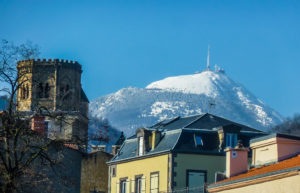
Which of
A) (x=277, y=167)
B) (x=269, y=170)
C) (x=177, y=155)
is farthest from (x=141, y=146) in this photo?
(x=269, y=170)

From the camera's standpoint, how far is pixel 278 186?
125ft

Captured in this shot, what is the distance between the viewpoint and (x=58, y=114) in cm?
3891

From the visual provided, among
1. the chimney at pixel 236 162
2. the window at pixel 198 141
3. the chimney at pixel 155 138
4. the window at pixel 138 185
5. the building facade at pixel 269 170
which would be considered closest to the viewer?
the building facade at pixel 269 170

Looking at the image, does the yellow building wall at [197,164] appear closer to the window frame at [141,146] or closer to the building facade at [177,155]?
the building facade at [177,155]

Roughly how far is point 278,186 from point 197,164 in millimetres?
21997

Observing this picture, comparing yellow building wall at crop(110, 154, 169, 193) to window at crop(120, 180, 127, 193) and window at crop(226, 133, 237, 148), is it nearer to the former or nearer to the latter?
window at crop(120, 180, 127, 193)

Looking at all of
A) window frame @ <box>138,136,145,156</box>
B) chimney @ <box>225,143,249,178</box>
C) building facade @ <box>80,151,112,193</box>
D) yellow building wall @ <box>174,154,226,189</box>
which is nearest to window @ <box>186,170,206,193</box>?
yellow building wall @ <box>174,154,226,189</box>

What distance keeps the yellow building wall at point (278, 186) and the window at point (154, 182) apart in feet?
66.7

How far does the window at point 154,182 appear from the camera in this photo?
200ft

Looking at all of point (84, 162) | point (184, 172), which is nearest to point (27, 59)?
point (184, 172)

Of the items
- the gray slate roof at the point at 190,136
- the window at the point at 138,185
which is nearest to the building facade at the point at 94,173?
the gray slate roof at the point at 190,136

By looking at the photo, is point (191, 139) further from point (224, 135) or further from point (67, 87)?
point (67, 87)

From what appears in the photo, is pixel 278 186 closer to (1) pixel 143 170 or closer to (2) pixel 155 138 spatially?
(1) pixel 143 170

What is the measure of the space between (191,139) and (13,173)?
80.8ft
